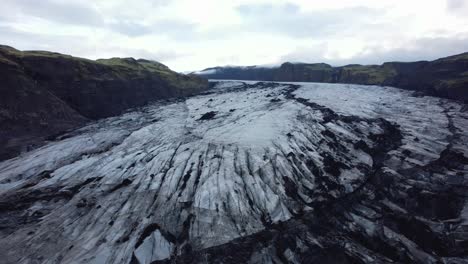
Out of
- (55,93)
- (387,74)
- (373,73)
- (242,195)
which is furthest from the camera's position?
(373,73)

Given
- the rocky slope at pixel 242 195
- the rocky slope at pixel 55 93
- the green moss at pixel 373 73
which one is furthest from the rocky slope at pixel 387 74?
the rocky slope at pixel 55 93

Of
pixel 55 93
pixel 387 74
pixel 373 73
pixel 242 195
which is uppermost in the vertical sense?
pixel 55 93

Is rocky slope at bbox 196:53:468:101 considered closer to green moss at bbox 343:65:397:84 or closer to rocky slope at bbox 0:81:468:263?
green moss at bbox 343:65:397:84

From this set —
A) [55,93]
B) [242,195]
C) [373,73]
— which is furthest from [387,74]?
[55,93]

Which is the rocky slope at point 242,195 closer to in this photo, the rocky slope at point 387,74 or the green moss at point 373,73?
the rocky slope at point 387,74

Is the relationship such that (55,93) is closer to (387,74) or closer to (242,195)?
(242,195)

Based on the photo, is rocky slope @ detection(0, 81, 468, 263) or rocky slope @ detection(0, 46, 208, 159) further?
rocky slope @ detection(0, 46, 208, 159)

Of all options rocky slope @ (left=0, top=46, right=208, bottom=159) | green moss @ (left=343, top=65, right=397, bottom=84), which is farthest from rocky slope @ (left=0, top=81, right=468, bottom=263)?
green moss @ (left=343, top=65, right=397, bottom=84)
